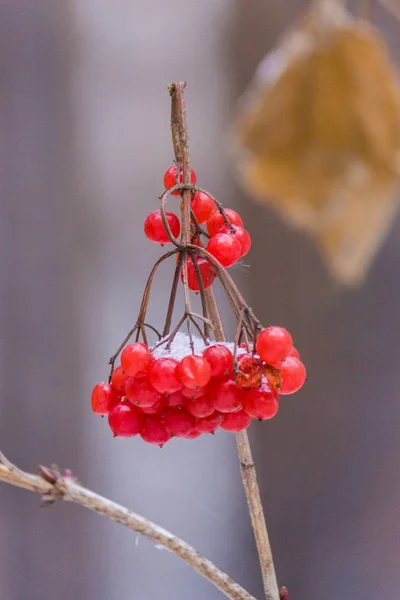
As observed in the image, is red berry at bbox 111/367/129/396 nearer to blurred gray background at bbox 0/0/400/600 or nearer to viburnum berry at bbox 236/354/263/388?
viburnum berry at bbox 236/354/263/388

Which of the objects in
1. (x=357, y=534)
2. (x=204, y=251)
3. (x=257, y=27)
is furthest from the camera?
(x=357, y=534)

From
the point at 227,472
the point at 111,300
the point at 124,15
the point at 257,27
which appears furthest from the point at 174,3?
the point at 227,472

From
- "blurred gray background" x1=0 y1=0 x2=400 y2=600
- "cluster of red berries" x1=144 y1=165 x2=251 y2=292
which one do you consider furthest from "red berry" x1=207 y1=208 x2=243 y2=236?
"blurred gray background" x1=0 y1=0 x2=400 y2=600

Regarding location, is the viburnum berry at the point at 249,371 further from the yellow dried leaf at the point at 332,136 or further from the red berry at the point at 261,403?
the yellow dried leaf at the point at 332,136

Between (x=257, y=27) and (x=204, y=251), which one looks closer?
(x=204, y=251)

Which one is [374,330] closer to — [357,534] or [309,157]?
[357,534]
